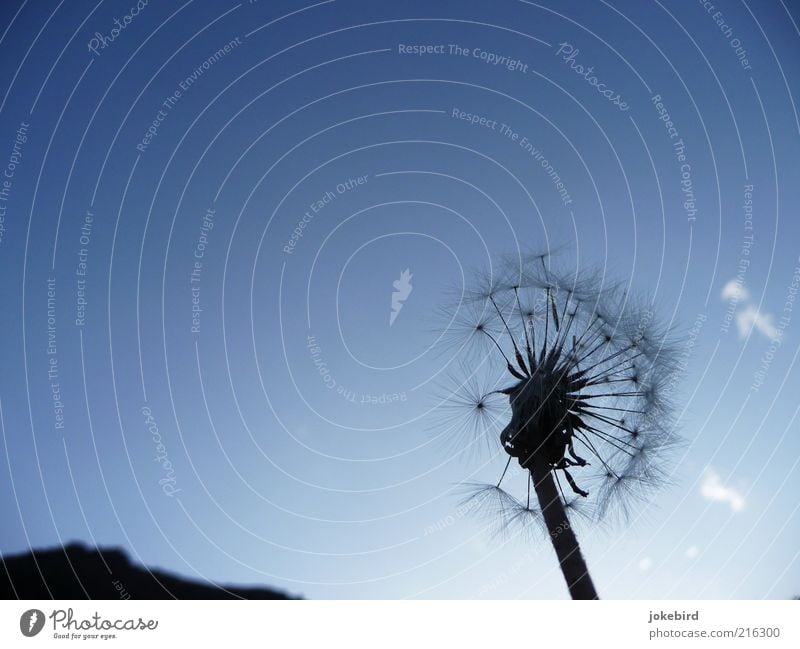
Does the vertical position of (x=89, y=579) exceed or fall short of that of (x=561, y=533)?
it falls short

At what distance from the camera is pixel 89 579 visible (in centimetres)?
533

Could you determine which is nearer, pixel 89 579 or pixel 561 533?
pixel 89 579

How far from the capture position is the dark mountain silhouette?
16.5ft

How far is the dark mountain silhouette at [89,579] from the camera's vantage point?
5031 millimetres
